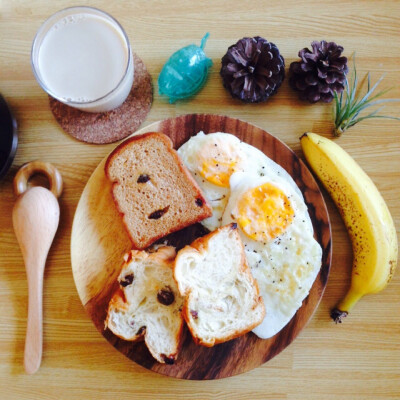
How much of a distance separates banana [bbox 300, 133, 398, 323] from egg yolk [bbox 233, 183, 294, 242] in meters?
0.21

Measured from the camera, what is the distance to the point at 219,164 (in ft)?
4.84

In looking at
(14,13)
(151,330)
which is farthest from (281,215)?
(14,13)

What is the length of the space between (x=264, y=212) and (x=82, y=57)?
776 mm

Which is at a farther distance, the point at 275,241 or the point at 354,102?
the point at 354,102

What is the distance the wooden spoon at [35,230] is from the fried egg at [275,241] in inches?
23.7

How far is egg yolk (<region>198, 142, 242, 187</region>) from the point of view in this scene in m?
1.48

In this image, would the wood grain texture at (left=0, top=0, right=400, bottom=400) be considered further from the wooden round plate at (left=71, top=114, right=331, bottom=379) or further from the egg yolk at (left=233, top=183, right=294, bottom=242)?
the egg yolk at (left=233, top=183, right=294, bottom=242)

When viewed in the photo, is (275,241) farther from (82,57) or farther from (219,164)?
(82,57)

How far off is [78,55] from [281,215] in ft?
2.76

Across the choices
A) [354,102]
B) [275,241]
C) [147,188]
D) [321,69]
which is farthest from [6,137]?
[354,102]

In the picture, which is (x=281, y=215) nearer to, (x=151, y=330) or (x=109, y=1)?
(x=151, y=330)

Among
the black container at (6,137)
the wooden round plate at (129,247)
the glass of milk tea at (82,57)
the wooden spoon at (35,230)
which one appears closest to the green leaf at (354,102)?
the wooden round plate at (129,247)

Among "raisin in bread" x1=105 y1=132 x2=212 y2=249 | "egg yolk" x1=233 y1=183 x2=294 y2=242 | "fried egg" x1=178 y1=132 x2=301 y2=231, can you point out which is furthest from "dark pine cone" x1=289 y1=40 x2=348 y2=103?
"raisin in bread" x1=105 y1=132 x2=212 y2=249

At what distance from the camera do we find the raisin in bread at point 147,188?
59.3 inches
